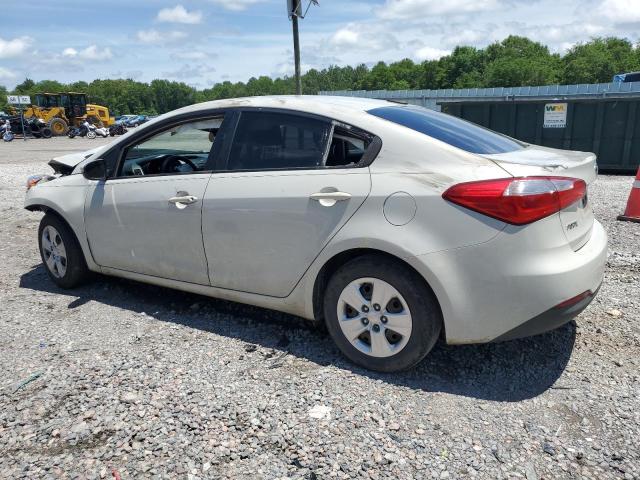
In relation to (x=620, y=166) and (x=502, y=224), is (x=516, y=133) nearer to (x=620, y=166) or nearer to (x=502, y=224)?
(x=620, y=166)

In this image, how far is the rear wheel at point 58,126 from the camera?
3681 centimetres

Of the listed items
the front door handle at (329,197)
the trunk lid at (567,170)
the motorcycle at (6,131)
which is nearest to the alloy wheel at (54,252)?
the front door handle at (329,197)

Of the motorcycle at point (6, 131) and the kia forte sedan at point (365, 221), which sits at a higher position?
the kia forte sedan at point (365, 221)

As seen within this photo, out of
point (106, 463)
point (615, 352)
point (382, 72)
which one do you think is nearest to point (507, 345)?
point (615, 352)

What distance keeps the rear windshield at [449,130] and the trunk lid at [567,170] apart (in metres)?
0.13

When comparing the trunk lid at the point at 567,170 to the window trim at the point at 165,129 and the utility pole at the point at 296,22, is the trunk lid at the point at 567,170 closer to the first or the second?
the window trim at the point at 165,129

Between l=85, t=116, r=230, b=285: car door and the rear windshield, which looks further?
l=85, t=116, r=230, b=285: car door

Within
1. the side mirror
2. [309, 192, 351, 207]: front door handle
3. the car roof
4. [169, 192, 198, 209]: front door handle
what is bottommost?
[169, 192, 198, 209]: front door handle

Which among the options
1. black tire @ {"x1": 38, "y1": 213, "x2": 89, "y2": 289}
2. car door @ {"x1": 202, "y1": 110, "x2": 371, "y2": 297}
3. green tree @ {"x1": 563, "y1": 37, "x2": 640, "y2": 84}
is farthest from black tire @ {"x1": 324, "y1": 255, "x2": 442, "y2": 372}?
green tree @ {"x1": 563, "y1": 37, "x2": 640, "y2": 84}

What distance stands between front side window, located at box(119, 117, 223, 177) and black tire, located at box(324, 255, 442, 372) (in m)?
1.33

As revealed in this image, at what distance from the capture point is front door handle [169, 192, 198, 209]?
3.79 meters

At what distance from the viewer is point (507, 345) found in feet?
11.8

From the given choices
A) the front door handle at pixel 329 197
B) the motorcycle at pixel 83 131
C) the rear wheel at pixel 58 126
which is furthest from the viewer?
the motorcycle at pixel 83 131

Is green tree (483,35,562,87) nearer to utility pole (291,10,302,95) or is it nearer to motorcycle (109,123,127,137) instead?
motorcycle (109,123,127,137)
